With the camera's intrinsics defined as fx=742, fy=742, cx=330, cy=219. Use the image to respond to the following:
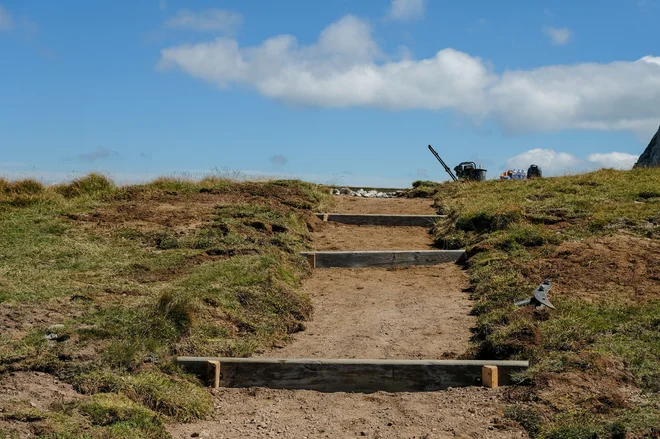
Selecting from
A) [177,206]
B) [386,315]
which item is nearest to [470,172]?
[177,206]

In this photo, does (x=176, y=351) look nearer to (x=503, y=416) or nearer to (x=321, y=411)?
(x=321, y=411)

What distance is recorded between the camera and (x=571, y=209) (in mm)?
15031

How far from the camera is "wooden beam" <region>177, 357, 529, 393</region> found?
7410 mm

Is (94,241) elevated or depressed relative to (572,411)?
elevated

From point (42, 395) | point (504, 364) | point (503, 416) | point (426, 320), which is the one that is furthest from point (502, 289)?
point (42, 395)

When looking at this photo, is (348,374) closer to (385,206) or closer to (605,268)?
(605,268)

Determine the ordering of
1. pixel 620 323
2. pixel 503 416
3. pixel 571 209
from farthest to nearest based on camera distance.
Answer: pixel 571 209, pixel 620 323, pixel 503 416

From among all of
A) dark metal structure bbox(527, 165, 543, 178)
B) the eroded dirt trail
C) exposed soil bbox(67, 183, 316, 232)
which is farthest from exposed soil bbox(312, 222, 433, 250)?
dark metal structure bbox(527, 165, 543, 178)

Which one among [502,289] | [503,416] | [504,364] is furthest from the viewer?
[502,289]

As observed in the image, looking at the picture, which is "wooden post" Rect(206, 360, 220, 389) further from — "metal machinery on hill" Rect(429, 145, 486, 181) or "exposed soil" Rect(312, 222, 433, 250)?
"metal machinery on hill" Rect(429, 145, 486, 181)

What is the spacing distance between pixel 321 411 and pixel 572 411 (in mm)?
2210

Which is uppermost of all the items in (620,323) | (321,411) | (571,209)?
(571,209)

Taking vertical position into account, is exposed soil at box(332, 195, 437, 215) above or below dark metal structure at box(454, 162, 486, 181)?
below

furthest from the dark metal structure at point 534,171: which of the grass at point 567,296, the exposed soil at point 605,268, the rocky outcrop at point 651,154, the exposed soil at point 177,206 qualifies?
the exposed soil at point 605,268
